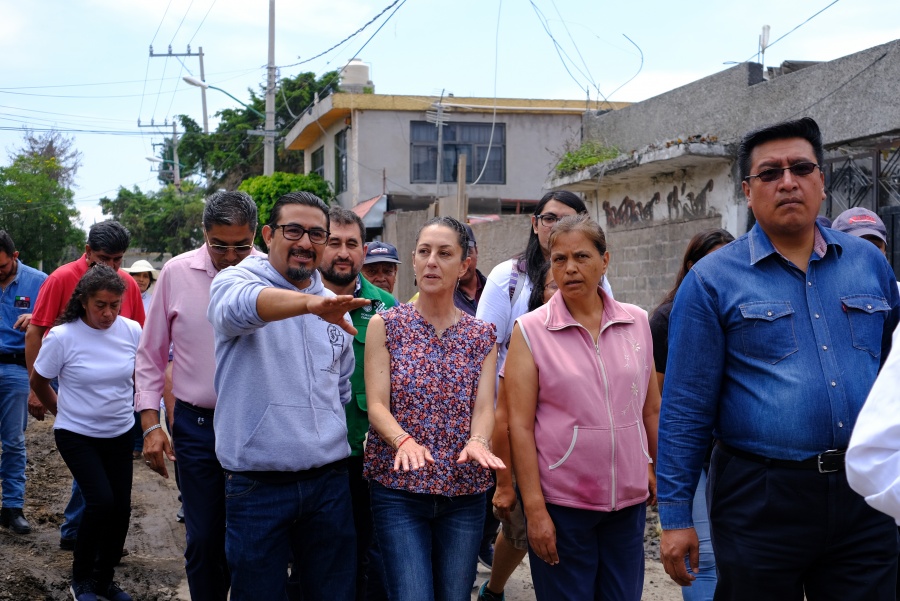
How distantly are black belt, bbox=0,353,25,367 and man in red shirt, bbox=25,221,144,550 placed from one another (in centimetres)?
83

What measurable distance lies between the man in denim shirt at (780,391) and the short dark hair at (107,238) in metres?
4.59

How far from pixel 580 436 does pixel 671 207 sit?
732cm

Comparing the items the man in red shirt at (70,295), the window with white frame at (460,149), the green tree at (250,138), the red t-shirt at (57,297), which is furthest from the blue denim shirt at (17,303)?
the green tree at (250,138)

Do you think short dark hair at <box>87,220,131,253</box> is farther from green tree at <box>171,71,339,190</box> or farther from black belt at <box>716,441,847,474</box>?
green tree at <box>171,71,339,190</box>

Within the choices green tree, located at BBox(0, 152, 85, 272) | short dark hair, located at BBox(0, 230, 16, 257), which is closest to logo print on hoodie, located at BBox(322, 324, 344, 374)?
short dark hair, located at BBox(0, 230, 16, 257)

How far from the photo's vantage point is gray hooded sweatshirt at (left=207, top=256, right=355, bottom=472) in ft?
12.4

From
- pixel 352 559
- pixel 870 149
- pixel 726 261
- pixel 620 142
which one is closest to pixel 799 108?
pixel 870 149

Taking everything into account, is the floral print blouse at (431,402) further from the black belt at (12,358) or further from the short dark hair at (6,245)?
the short dark hair at (6,245)

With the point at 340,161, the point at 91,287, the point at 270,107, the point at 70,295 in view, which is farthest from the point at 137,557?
the point at 340,161

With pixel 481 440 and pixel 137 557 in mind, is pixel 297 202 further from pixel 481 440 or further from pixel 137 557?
pixel 137 557

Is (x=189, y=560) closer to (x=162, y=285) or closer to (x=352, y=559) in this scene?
(x=352, y=559)

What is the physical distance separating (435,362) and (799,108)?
264 inches

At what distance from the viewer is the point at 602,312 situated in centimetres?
417

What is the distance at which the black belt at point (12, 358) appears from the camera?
25.3 feet
